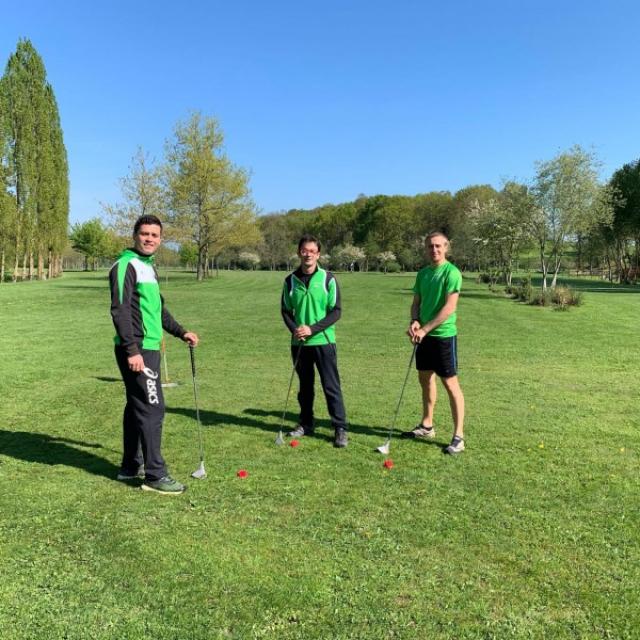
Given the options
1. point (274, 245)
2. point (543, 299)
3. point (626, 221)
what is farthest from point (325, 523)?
point (274, 245)

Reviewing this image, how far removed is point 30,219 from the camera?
45.7 metres

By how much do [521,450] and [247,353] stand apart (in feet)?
24.4

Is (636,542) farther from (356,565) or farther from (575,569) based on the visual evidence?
(356,565)

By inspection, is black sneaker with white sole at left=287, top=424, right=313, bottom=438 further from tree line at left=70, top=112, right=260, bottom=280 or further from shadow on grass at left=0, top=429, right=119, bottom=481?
tree line at left=70, top=112, right=260, bottom=280

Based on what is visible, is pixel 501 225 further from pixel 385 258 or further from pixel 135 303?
pixel 385 258

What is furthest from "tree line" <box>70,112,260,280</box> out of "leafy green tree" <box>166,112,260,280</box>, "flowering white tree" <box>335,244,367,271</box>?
"flowering white tree" <box>335,244,367,271</box>

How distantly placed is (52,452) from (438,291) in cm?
427

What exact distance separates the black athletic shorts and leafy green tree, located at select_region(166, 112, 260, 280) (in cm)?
4125

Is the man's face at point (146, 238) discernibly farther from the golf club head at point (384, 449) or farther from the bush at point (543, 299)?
the bush at point (543, 299)

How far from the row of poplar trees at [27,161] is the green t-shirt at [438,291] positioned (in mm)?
44638

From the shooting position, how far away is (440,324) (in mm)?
5500

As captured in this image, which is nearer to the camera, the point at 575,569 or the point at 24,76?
the point at 575,569

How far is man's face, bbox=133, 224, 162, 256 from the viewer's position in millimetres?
4352

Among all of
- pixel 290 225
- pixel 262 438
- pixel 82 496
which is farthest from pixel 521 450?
pixel 290 225
